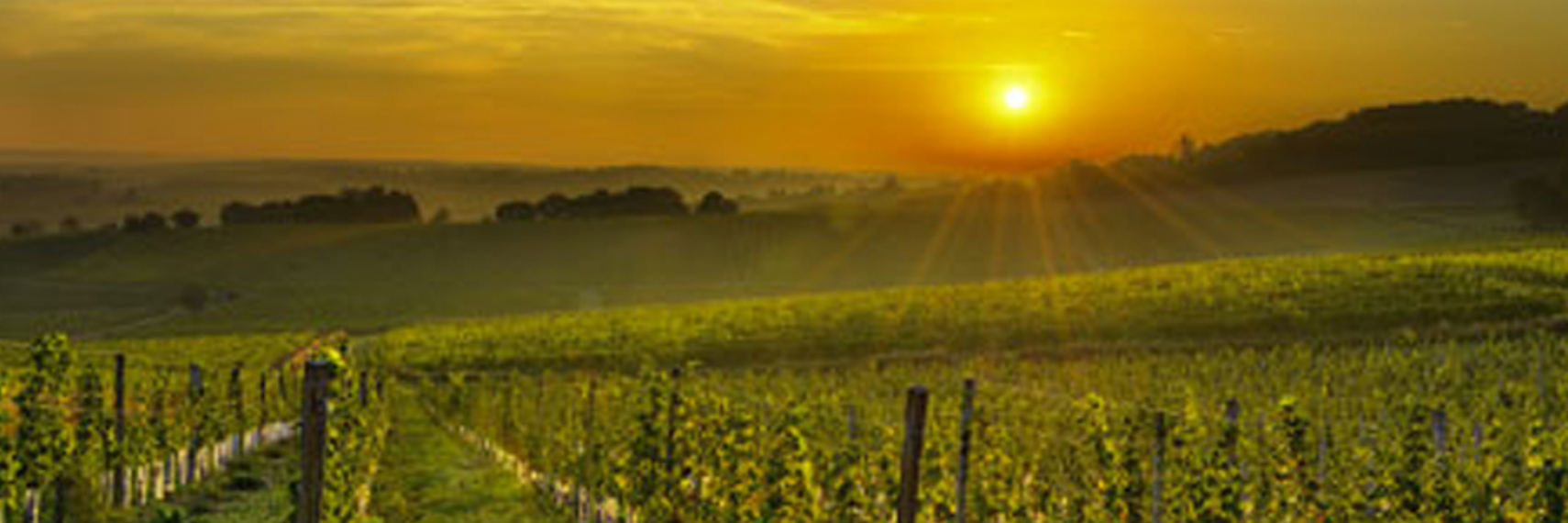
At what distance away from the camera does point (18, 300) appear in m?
116

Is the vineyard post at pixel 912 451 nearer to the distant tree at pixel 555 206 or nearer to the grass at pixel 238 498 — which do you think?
the grass at pixel 238 498

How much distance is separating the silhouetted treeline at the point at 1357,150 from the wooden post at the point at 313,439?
5354 inches

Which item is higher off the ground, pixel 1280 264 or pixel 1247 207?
pixel 1247 207

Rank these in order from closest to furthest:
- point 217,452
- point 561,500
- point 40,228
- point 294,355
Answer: point 561,500, point 217,452, point 294,355, point 40,228

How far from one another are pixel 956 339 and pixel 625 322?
19.3 m

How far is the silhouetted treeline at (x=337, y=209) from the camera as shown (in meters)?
160

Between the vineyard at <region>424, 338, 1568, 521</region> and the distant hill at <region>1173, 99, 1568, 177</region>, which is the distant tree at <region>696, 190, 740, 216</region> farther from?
the vineyard at <region>424, 338, 1568, 521</region>

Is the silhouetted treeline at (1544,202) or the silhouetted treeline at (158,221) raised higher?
the silhouetted treeline at (158,221)

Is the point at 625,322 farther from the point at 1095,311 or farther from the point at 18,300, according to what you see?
the point at 18,300

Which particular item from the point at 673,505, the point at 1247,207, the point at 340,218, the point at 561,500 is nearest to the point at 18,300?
the point at 340,218

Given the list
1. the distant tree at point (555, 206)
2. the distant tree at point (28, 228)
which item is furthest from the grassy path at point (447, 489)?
the distant tree at point (28, 228)

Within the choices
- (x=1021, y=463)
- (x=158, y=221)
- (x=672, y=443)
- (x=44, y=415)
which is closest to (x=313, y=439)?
(x=672, y=443)

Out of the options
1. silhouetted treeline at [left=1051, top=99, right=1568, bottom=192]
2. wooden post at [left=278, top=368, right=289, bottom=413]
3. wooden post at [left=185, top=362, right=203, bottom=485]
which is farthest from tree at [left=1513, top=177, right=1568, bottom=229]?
wooden post at [left=185, top=362, right=203, bottom=485]

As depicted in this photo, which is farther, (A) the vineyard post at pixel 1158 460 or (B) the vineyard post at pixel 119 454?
(B) the vineyard post at pixel 119 454
